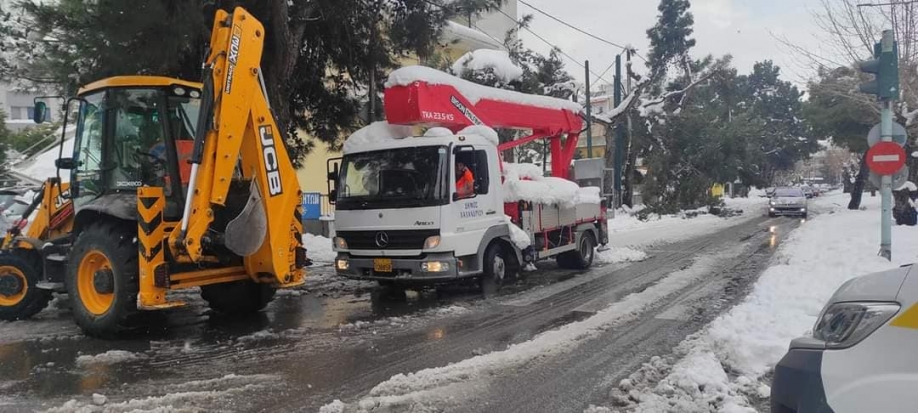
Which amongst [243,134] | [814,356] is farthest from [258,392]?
[814,356]

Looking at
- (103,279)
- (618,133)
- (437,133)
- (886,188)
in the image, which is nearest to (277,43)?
(437,133)

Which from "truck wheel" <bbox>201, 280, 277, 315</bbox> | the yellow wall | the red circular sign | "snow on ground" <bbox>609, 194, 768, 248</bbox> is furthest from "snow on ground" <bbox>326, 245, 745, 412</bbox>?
the yellow wall

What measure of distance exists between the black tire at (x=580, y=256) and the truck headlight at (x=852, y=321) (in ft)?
31.6

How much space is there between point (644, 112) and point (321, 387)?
32723 millimetres

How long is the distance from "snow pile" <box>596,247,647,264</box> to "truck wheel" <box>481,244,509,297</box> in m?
4.80

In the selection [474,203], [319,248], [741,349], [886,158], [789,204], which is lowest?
Answer: [741,349]

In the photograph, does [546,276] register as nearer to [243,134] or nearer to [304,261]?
[304,261]

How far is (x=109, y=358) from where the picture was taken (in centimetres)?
646

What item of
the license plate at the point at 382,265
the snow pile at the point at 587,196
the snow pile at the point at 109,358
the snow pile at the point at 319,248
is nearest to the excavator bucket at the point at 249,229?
the snow pile at the point at 109,358

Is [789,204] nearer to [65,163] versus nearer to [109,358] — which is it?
[65,163]

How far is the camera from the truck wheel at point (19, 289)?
8453 millimetres

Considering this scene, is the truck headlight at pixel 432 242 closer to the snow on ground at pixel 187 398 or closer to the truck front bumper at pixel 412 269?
the truck front bumper at pixel 412 269

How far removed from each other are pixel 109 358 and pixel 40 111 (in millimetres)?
3476

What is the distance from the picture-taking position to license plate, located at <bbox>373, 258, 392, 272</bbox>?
9264 mm
